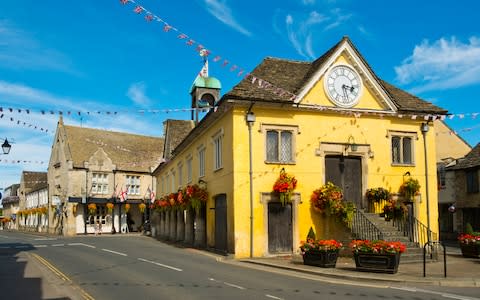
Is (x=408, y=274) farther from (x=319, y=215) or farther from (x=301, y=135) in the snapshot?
(x=301, y=135)

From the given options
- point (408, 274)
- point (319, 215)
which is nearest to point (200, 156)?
point (319, 215)

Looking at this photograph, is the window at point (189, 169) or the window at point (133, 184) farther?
the window at point (133, 184)

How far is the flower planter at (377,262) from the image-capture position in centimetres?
1512

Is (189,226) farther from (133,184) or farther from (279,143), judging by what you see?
(133,184)

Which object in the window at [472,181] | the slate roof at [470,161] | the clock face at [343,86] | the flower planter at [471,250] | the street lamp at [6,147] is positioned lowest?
the flower planter at [471,250]

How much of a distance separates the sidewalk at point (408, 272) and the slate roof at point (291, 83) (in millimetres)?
6949

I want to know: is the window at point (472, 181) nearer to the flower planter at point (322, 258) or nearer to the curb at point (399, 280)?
the flower planter at point (322, 258)

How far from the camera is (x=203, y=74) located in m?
48.2

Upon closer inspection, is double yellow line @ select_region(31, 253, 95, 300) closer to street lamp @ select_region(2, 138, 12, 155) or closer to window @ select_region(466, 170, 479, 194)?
street lamp @ select_region(2, 138, 12, 155)

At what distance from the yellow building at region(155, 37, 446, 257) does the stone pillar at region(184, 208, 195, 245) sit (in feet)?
14.7

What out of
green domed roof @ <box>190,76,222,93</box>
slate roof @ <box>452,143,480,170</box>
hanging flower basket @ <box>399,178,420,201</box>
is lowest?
hanging flower basket @ <box>399,178,420,201</box>

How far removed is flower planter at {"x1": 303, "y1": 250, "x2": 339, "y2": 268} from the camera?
54.4 feet

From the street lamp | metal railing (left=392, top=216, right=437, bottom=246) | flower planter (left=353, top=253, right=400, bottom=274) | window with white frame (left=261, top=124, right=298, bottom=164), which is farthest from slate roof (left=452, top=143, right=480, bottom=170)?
the street lamp

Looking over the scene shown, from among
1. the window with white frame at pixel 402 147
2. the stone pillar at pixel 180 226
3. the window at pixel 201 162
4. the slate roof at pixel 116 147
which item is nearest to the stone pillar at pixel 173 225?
the stone pillar at pixel 180 226
